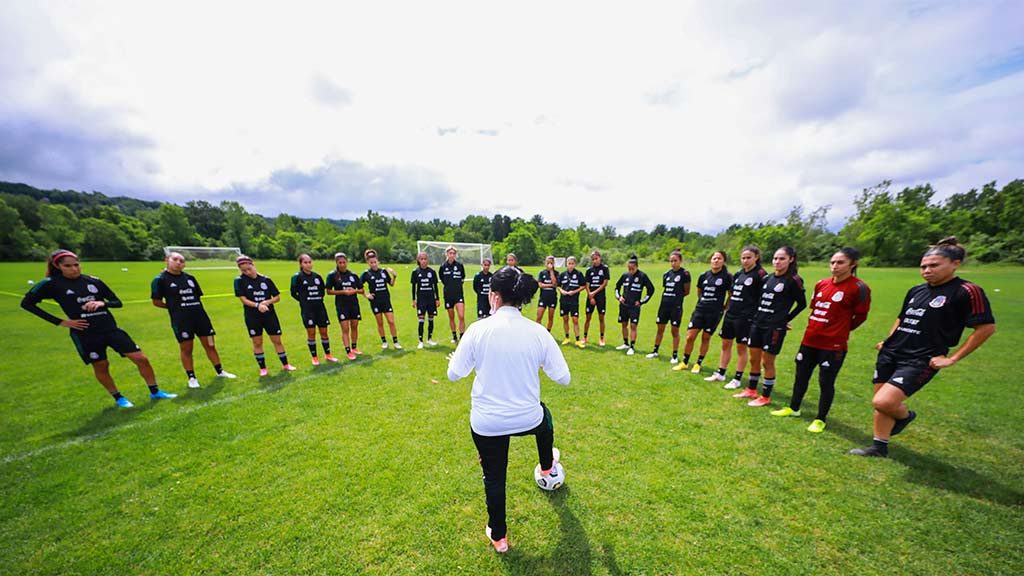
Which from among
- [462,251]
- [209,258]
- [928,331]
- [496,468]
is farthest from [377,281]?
[209,258]

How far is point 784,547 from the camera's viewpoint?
2943mm

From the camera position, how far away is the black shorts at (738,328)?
581 centimetres

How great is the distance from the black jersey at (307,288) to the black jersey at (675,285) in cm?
744

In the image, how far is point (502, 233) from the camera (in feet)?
321

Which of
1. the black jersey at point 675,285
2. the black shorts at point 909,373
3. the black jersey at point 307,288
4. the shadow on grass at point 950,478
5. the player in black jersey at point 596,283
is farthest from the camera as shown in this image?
the player in black jersey at point 596,283

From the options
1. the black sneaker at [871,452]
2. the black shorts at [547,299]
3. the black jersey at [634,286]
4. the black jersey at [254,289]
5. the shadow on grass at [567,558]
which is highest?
the black jersey at [254,289]

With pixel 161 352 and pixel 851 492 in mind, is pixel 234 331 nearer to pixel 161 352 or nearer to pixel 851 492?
pixel 161 352

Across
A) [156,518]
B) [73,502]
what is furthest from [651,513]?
[73,502]

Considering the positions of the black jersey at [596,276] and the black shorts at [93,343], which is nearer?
the black shorts at [93,343]

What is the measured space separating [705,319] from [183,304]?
978 cm

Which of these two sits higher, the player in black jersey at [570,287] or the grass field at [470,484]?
the player in black jersey at [570,287]

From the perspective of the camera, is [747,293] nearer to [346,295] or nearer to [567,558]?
[567,558]

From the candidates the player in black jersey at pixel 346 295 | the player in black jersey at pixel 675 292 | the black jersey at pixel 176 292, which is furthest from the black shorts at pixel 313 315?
the player in black jersey at pixel 675 292

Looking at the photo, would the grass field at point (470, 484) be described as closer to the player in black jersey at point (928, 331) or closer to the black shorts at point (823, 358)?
the player in black jersey at point (928, 331)
